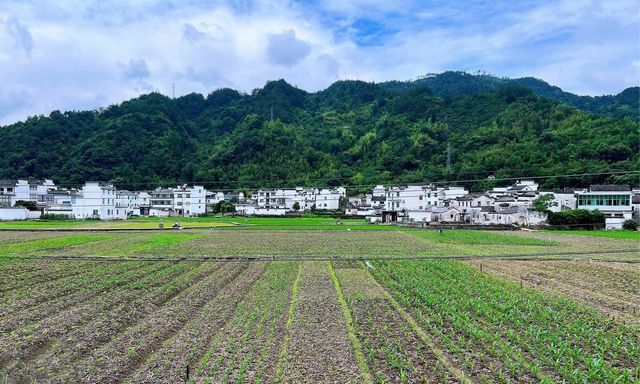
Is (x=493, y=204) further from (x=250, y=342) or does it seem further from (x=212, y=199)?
(x=250, y=342)

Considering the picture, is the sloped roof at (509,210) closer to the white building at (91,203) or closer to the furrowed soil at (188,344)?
the furrowed soil at (188,344)

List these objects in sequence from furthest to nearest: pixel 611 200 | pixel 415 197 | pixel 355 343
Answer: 1. pixel 415 197
2. pixel 611 200
3. pixel 355 343

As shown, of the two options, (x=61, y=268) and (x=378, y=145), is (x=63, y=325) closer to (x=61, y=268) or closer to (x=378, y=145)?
(x=61, y=268)

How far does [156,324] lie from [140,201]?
3214 inches

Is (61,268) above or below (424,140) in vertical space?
below

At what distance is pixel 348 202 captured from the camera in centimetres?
8531

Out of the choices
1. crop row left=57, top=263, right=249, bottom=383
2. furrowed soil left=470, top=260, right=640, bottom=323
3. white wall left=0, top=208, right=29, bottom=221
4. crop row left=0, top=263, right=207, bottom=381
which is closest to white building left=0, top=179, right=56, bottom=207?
white wall left=0, top=208, right=29, bottom=221

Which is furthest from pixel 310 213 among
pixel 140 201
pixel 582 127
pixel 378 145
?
pixel 582 127

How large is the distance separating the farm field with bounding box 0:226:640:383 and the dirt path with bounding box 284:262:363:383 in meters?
0.04

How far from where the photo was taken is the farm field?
8258 mm

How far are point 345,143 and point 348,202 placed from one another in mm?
38918

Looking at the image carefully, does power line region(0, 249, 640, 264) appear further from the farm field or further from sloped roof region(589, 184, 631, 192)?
sloped roof region(589, 184, 631, 192)

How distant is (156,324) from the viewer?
36.2 ft

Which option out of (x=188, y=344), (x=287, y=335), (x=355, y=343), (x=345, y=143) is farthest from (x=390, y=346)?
(x=345, y=143)
